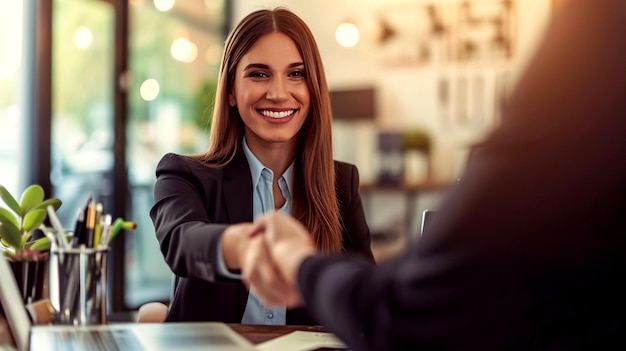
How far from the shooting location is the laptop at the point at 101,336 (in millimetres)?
1114

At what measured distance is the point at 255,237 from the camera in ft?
3.38

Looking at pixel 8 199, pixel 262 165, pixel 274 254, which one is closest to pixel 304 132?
pixel 262 165

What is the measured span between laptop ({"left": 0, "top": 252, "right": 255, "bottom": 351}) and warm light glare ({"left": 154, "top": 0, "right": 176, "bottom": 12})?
14.4 ft

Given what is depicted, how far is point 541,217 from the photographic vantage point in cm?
64

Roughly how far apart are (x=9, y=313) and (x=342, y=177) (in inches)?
40.6

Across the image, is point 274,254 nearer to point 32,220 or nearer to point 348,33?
point 32,220

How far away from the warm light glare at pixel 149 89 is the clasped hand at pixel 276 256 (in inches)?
172

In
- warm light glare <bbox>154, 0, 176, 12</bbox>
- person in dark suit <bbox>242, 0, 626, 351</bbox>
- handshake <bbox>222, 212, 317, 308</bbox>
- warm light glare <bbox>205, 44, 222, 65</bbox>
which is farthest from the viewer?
warm light glare <bbox>205, 44, 222, 65</bbox>

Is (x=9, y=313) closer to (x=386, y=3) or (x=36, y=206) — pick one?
(x=36, y=206)

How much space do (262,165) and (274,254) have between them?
0.93m

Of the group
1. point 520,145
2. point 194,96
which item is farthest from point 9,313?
point 194,96

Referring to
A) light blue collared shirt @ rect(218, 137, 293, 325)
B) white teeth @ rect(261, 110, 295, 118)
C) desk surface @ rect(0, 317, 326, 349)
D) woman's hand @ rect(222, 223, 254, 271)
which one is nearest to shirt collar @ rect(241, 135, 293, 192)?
light blue collared shirt @ rect(218, 137, 293, 325)

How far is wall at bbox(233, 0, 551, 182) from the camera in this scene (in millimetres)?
6074

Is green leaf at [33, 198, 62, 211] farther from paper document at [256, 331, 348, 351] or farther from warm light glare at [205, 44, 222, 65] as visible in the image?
warm light glare at [205, 44, 222, 65]
